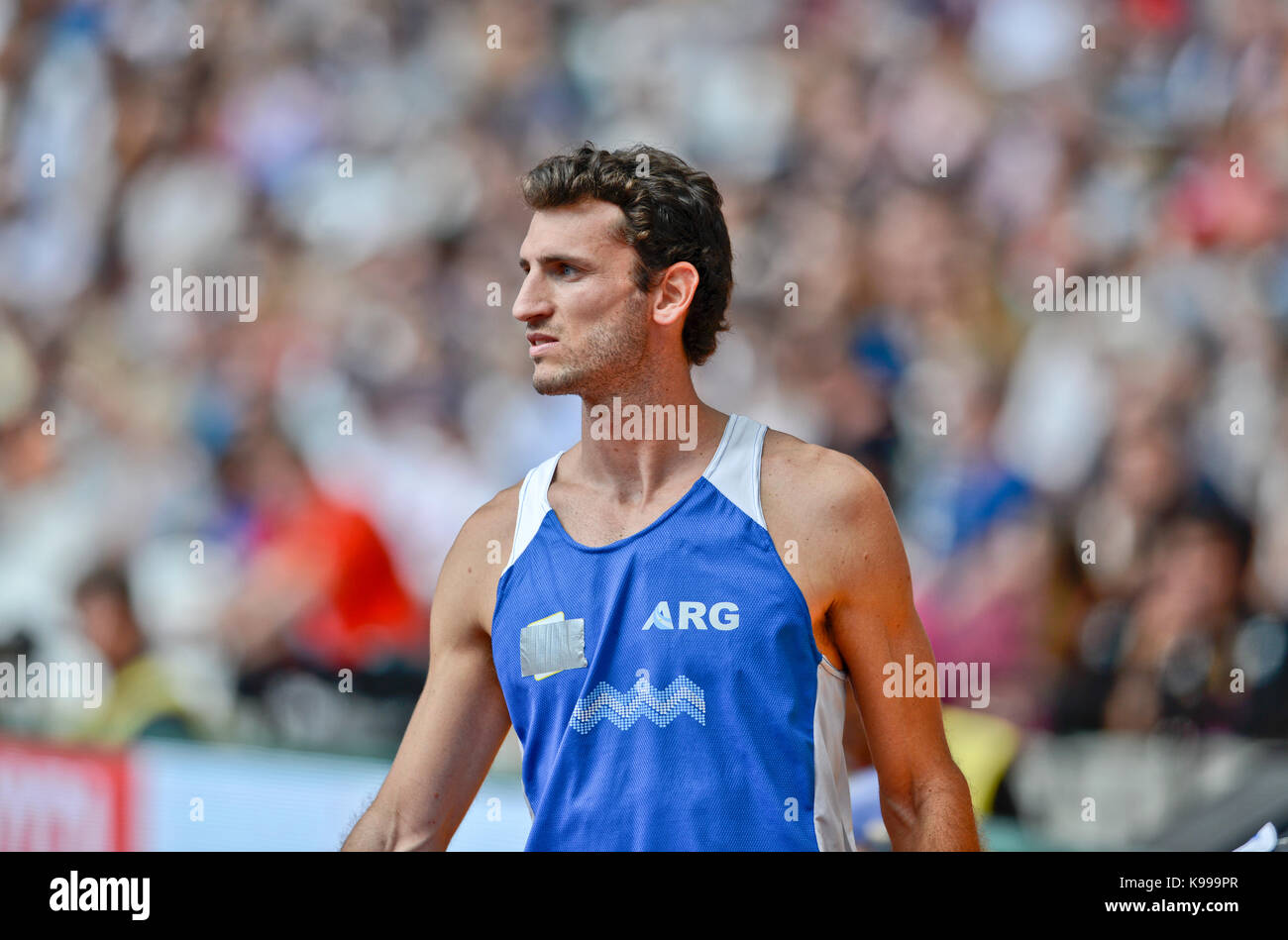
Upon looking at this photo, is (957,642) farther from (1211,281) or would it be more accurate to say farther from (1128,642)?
(1211,281)

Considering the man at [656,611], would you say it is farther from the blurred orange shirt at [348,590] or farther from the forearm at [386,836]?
the blurred orange shirt at [348,590]

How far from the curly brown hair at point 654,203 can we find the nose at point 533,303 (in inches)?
7.0

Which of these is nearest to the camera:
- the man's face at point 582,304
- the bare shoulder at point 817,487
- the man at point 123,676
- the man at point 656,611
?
the man at point 656,611

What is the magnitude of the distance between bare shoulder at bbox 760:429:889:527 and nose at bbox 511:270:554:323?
20.2 inches

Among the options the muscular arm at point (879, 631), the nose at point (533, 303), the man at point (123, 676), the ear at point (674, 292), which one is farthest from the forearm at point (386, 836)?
the man at point (123, 676)

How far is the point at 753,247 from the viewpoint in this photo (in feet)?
14.4

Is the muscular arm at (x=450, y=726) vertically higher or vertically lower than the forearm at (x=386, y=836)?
higher

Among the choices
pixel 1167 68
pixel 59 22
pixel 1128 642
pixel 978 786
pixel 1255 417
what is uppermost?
pixel 59 22

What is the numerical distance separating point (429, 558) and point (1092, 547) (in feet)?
7.12

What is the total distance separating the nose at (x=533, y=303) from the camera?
253 centimetres

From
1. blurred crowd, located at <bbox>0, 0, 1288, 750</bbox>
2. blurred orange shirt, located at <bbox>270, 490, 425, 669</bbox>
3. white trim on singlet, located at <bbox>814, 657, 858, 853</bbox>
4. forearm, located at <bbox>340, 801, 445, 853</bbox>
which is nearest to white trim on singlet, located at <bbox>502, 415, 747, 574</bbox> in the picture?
white trim on singlet, located at <bbox>814, 657, 858, 853</bbox>

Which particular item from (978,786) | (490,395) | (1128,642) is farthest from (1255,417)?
(490,395)

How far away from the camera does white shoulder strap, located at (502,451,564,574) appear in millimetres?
2539

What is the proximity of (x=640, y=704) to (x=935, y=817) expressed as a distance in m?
0.57
